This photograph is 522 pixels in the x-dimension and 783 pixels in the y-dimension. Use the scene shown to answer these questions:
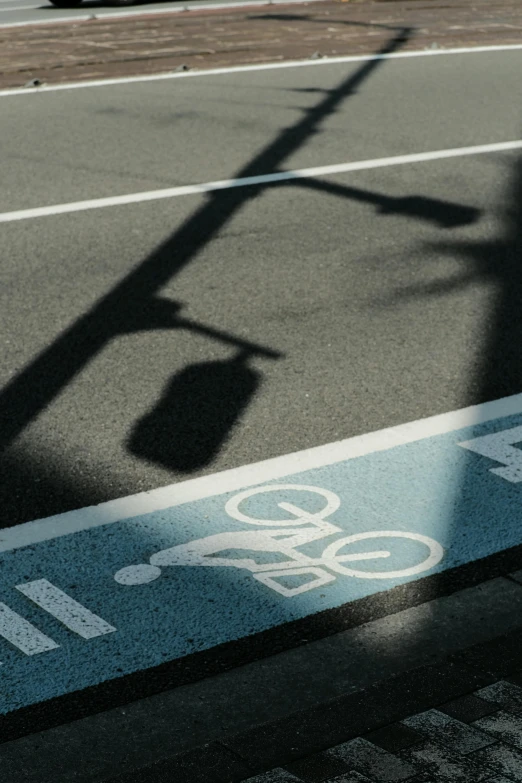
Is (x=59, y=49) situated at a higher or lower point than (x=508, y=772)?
higher

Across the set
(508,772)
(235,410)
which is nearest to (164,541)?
(235,410)

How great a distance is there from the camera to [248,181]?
32.7 ft

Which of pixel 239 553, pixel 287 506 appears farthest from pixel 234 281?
pixel 239 553

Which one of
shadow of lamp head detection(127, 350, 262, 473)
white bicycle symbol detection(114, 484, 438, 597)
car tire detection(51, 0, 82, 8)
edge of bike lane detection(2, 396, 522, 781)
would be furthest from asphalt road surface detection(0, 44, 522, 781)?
car tire detection(51, 0, 82, 8)

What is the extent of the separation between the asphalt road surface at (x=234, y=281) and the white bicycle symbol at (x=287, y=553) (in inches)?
18.1

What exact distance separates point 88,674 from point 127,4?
20.4 meters

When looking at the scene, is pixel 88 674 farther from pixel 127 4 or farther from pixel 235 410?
pixel 127 4

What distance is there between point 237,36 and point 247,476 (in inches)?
515

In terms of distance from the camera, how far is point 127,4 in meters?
22.5

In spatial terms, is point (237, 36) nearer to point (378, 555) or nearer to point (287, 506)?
point (287, 506)

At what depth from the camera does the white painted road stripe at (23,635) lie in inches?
157

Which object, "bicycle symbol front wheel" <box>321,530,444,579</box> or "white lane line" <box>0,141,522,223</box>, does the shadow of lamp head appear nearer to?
"bicycle symbol front wheel" <box>321,530,444,579</box>

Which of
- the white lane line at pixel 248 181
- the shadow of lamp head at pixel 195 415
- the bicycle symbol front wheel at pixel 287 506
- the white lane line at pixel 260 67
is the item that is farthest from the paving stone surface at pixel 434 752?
the white lane line at pixel 260 67

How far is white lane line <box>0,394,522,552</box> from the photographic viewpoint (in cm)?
479
